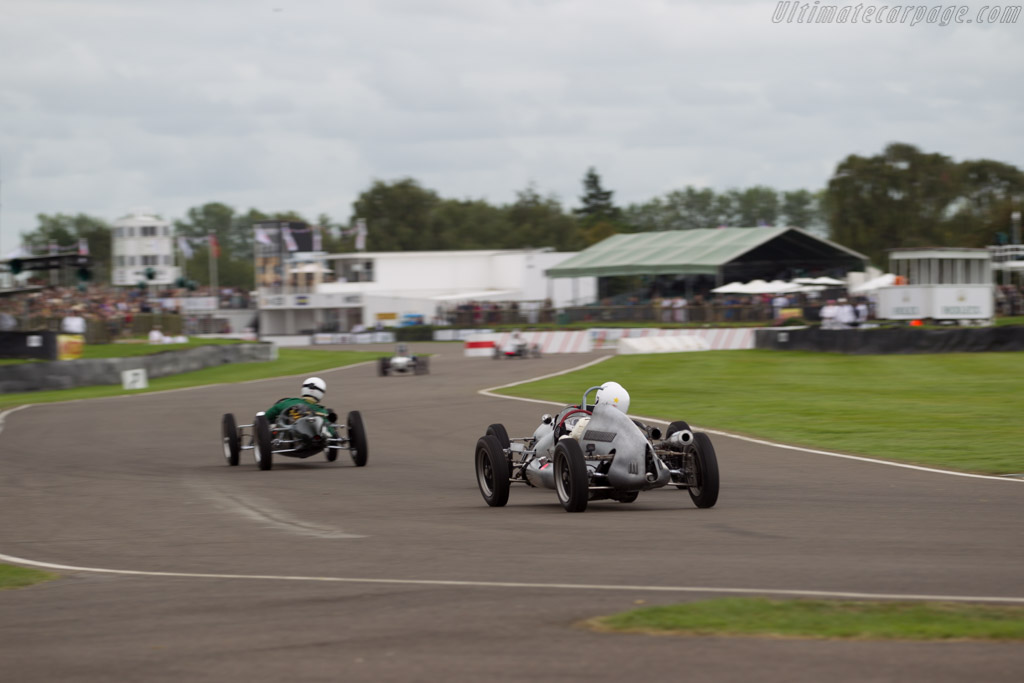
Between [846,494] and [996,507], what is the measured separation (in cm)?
148

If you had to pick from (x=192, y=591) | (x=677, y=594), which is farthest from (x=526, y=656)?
(x=192, y=591)

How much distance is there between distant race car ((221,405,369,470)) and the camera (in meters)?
14.9

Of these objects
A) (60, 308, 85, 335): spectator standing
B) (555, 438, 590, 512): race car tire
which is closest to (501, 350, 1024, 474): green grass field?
(555, 438, 590, 512): race car tire

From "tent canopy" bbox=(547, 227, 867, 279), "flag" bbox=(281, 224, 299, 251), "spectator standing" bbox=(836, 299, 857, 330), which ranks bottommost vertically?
"spectator standing" bbox=(836, 299, 857, 330)

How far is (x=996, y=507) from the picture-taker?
9.86 metres

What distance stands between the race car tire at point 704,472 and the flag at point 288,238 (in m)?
82.3

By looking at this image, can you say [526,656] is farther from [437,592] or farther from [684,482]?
[684,482]

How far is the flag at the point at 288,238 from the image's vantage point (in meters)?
90.2

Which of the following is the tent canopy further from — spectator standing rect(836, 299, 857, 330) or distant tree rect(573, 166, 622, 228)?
distant tree rect(573, 166, 622, 228)

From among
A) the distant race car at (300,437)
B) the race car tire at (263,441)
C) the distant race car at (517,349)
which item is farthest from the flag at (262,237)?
the race car tire at (263,441)

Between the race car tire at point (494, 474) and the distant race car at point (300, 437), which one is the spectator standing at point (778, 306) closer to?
the distant race car at point (300, 437)

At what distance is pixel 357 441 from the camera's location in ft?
48.8

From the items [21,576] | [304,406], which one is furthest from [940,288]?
[21,576]

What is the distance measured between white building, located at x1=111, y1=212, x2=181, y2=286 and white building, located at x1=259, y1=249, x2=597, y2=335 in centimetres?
5390
